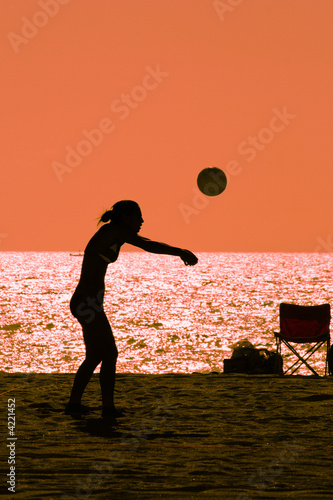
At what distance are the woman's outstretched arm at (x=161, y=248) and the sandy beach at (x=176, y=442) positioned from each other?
1039mm

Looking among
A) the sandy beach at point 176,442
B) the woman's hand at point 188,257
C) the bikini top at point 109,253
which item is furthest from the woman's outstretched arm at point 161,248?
the sandy beach at point 176,442

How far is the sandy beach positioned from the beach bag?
143 cm

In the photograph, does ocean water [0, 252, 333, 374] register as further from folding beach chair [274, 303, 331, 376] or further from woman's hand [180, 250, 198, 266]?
woman's hand [180, 250, 198, 266]

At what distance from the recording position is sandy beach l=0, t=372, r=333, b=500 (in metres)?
3.43

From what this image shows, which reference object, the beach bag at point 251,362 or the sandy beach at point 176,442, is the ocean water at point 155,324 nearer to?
the beach bag at point 251,362

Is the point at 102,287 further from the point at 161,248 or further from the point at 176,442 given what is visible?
the point at 176,442

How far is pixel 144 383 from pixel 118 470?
3308mm

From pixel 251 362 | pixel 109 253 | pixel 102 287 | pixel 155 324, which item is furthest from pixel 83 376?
pixel 155 324

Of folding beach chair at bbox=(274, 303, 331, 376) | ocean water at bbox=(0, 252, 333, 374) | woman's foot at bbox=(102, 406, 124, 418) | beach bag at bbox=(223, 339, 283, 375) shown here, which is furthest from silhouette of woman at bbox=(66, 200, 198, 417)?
ocean water at bbox=(0, 252, 333, 374)

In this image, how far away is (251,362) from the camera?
27.9 ft

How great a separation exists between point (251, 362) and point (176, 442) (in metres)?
4.16

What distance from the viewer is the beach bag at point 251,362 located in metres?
8.42

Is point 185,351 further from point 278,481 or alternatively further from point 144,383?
point 278,481

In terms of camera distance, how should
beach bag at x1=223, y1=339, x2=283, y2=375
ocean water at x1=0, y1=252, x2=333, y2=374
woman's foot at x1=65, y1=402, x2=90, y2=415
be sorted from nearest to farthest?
woman's foot at x1=65, y1=402, x2=90, y2=415 → beach bag at x1=223, y1=339, x2=283, y2=375 → ocean water at x1=0, y1=252, x2=333, y2=374
